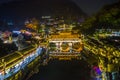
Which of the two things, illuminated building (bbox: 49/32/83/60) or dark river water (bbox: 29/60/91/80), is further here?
illuminated building (bbox: 49/32/83/60)

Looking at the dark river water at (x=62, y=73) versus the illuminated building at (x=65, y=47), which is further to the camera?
the illuminated building at (x=65, y=47)

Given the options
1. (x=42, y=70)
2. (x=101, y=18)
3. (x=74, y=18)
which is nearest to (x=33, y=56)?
(x=42, y=70)

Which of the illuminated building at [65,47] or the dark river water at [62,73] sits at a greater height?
the illuminated building at [65,47]

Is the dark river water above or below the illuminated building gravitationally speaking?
below

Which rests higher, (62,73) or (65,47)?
(65,47)

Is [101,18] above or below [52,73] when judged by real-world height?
above

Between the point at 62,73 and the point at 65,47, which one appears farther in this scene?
the point at 65,47

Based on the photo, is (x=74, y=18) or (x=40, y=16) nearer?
(x=74, y=18)

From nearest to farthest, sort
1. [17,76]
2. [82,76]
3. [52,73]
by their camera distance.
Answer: [17,76] → [82,76] → [52,73]

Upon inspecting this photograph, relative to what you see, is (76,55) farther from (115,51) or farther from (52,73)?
(115,51)

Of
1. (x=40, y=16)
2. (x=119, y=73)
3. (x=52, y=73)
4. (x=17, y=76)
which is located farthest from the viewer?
(x=40, y=16)
